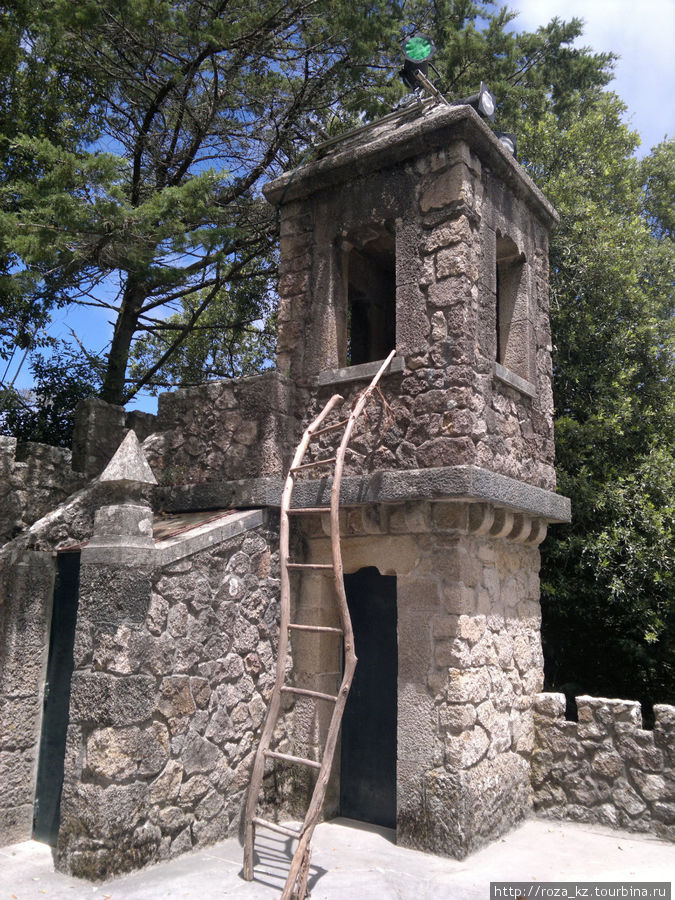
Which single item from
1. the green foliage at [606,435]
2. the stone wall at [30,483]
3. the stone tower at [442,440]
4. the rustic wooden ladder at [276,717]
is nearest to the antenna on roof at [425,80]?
the stone tower at [442,440]

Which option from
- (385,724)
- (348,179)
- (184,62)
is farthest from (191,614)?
(184,62)

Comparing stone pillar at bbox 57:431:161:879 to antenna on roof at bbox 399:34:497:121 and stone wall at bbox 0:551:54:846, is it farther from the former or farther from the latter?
antenna on roof at bbox 399:34:497:121

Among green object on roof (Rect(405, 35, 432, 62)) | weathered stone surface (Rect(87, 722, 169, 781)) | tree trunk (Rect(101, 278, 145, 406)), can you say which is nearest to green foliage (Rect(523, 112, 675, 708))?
green object on roof (Rect(405, 35, 432, 62))

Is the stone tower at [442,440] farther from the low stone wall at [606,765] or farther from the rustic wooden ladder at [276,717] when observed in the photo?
the rustic wooden ladder at [276,717]

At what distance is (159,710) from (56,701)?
1.15m

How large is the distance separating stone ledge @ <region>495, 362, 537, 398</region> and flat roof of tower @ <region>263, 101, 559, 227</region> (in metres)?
1.81

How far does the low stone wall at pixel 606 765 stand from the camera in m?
5.92

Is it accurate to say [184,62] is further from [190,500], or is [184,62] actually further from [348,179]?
[190,500]

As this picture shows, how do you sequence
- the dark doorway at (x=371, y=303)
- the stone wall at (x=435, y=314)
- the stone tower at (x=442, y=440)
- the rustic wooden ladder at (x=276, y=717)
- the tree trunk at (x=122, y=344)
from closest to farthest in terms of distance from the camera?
the rustic wooden ladder at (x=276, y=717) → the stone tower at (x=442, y=440) → the stone wall at (x=435, y=314) → the dark doorway at (x=371, y=303) → the tree trunk at (x=122, y=344)

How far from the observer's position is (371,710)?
6.55 m

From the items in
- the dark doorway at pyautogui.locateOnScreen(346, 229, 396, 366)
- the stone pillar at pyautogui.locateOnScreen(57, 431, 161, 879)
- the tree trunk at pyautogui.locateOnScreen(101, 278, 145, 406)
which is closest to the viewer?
the stone pillar at pyautogui.locateOnScreen(57, 431, 161, 879)

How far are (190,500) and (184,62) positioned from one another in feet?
17.6

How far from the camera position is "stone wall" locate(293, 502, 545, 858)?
542cm

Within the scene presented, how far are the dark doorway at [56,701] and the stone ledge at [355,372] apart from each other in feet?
8.14
